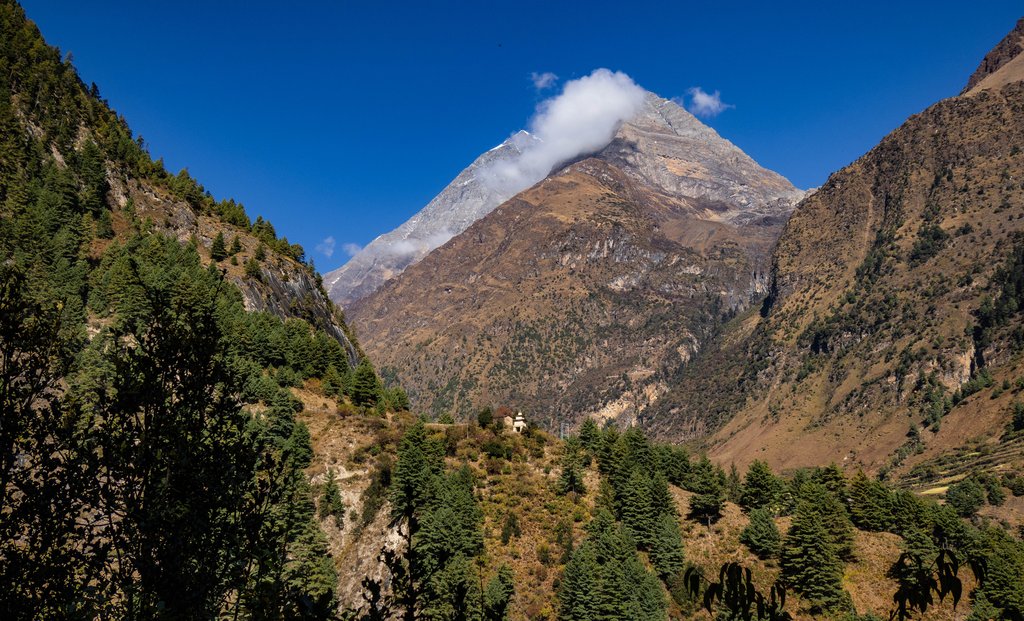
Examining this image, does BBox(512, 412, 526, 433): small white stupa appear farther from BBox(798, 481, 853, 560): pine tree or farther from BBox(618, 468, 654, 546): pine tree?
BBox(798, 481, 853, 560): pine tree

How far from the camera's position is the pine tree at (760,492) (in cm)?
7288

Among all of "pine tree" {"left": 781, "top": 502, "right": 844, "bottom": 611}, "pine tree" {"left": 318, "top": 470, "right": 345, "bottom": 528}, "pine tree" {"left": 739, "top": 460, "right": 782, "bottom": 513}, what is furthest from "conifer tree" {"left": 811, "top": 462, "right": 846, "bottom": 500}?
"pine tree" {"left": 318, "top": 470, "right": 345, "bottom": 528}

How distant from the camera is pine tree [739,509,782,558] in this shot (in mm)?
62219

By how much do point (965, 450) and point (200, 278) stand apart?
638ft

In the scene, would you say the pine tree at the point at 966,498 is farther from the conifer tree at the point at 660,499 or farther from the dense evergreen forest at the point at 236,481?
the conifer tree at the point at 660,499

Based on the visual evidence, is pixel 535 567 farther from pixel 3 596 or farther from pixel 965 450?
pixel 965 450

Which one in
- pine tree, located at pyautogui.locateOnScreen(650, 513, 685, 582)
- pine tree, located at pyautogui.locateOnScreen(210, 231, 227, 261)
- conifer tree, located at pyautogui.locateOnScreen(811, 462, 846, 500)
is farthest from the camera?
pine tree, located at pyautogui.locateOnScreen(210, 231, 227, 261)

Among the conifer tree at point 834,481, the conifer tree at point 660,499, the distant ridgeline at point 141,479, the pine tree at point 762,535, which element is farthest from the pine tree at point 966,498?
the distant ridgeline at point 141,479

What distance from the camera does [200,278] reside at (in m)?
76.0

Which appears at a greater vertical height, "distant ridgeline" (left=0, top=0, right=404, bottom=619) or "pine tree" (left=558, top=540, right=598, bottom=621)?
"distant ridgeline" (left=0, top=0, right=404, bottom=619)

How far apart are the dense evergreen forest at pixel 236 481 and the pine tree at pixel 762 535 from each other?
22 centimetres

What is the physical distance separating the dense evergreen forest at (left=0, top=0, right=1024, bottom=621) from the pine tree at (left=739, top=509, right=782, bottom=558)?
0.22 m

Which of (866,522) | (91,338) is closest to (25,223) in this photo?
(91,338)

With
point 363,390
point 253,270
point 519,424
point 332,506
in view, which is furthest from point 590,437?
point 253,270
